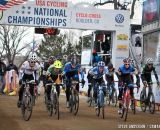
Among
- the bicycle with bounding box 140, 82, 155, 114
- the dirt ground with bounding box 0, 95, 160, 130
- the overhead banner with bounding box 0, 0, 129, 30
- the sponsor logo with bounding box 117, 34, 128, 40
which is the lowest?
the dirt ground with bounding box 0, 95, 160, 130

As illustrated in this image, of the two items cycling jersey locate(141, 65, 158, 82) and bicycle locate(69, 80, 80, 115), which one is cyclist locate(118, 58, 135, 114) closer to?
bicycle locate(69, 80, 80, 115)

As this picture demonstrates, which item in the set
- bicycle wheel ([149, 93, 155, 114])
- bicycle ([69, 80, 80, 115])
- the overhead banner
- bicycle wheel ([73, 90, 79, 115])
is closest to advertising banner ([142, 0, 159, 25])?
the overhead banner

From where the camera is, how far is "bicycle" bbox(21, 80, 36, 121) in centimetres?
1358

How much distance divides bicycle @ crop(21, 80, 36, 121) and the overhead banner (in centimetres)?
1052

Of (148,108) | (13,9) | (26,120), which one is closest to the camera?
(26,120)

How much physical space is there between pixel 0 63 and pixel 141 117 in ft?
42.8

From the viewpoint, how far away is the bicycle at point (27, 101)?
1358cm

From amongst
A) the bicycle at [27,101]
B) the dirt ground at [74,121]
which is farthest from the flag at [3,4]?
the bicycle at [27,101]

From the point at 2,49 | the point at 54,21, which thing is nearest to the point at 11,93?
the point at 54,21

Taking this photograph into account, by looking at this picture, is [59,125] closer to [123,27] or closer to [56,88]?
[56,88]

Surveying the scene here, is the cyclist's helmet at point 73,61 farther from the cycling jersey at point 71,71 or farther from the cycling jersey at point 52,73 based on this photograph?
the cycling jersey at point 52,73

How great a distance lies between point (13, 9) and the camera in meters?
24.0

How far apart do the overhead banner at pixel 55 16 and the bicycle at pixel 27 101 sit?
34.5 feet

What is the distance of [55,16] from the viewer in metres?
24.3
